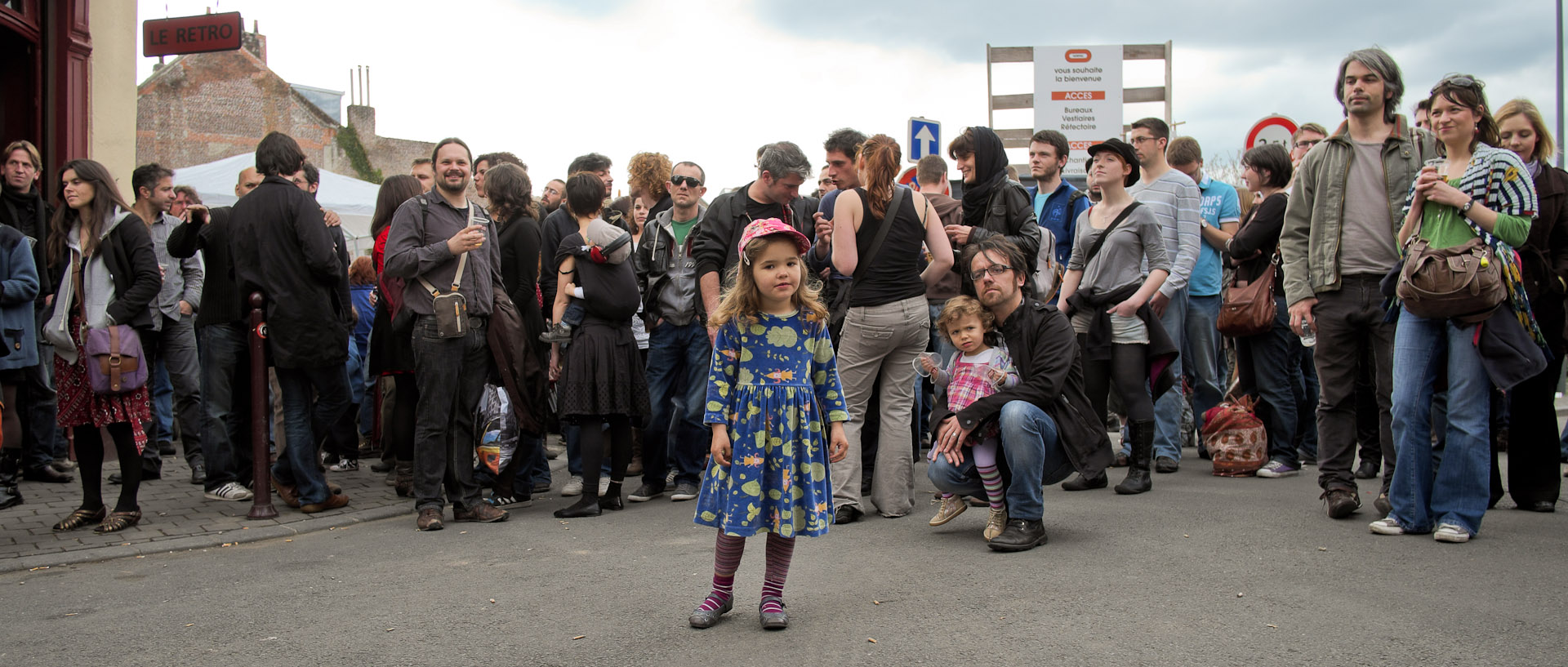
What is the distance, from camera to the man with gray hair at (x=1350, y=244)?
18.7 ft

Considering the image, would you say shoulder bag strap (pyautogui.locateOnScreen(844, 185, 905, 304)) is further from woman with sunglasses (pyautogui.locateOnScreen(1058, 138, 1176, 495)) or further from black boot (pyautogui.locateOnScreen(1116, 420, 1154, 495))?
black boot (pyautogui.locateOnScreen(1116, 420, 1154, 495))

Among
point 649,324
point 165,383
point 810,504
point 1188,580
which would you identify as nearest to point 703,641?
point 810,504

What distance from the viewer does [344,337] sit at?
6988 mm

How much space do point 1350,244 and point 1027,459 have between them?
2007 millimetres

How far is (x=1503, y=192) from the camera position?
5.05 m

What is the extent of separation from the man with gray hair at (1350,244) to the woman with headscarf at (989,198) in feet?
5.41

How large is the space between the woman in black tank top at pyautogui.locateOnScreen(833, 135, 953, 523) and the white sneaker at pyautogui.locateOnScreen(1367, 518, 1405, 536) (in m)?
2.31

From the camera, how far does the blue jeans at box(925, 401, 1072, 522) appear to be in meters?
5.42

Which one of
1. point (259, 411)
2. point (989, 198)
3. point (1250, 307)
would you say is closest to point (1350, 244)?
point (1250, 307)

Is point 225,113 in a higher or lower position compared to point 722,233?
higher

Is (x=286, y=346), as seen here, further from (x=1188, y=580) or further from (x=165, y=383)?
(x=1188, y=580)

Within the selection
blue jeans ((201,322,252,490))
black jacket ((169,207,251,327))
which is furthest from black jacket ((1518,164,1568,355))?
blue jeans ((201,322,252,490))

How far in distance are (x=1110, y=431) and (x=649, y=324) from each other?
5.55m

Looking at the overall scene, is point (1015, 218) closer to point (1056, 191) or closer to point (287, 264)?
point (1056, 191)
